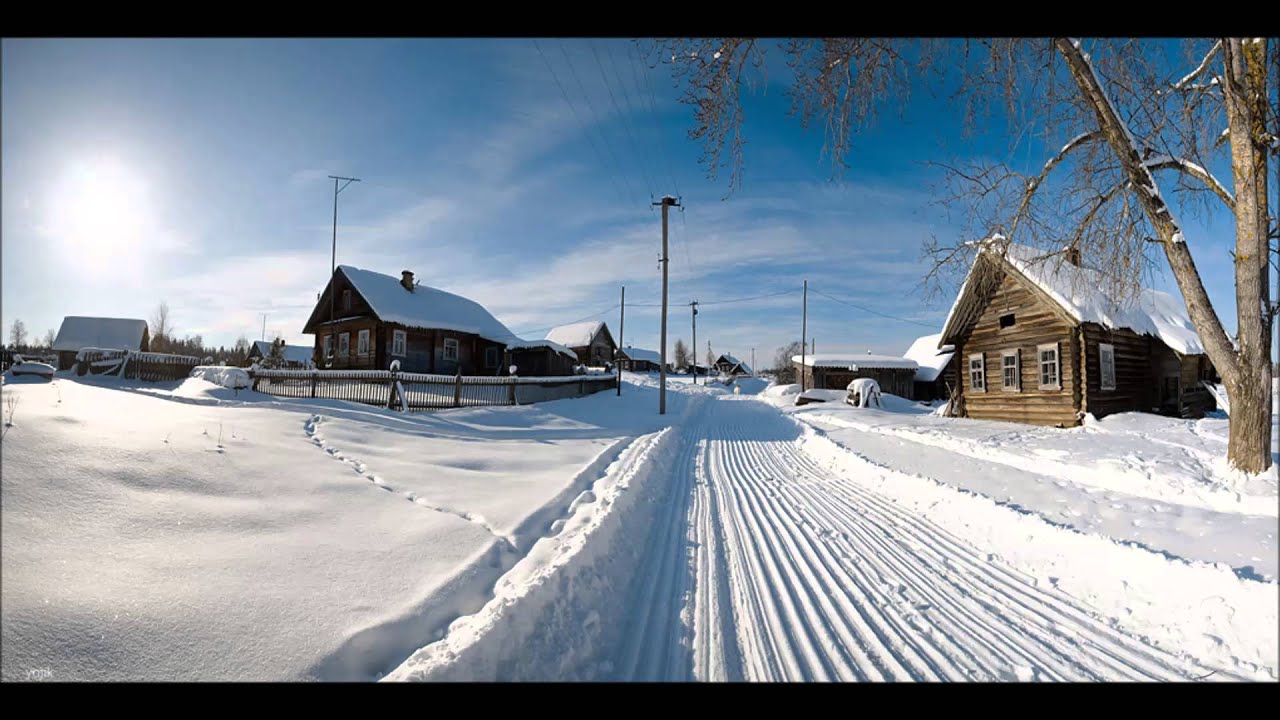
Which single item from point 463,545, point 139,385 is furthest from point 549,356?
point 463,545

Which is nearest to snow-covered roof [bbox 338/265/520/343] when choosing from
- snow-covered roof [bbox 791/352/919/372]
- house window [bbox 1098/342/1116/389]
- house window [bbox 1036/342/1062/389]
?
snow-covered roof [bbox 791/352/919/372]

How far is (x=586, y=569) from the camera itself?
337 cm

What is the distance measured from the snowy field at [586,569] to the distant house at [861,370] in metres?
30.1

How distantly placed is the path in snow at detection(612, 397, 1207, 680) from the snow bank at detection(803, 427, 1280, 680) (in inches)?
5.3

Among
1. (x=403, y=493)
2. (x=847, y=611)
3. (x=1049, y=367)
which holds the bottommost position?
(x=847, y=611)

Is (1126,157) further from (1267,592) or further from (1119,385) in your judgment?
(1119,385)

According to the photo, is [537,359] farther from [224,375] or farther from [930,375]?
[930,375]

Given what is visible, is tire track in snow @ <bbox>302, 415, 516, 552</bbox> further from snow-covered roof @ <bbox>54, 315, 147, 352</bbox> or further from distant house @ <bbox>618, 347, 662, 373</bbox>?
distant house @ <bbox>618, 347, 662, 373</bbox>

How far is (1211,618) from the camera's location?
77.0 inches

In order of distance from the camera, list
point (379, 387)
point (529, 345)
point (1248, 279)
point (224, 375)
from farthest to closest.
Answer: point (529, 345) → point (379, 387) → point (224, 375) → point (1248, 279)

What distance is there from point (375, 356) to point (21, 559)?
78.6 ft

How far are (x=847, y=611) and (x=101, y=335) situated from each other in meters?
4.26

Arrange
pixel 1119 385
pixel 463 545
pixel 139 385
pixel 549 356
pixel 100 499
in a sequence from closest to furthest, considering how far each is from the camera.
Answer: pixel 100 499
pixel 463 545
pixel 139 385
pixel 1119 385
pixel 549 356

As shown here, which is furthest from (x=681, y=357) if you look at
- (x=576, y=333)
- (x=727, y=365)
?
(x=576, y=333)
